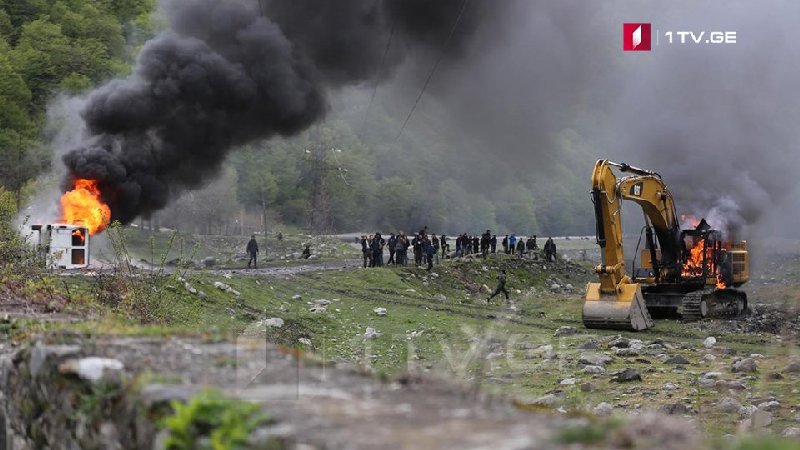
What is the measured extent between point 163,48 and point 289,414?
26.8m

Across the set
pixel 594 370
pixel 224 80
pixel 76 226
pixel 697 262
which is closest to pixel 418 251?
pixel 224 80

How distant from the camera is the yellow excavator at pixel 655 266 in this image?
2234cm

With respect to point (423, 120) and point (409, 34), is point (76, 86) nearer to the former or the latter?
point (423, 120)

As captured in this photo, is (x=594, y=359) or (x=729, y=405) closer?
(x=729, y=405)

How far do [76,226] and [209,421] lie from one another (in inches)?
897

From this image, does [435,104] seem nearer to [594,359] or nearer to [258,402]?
[594,359]

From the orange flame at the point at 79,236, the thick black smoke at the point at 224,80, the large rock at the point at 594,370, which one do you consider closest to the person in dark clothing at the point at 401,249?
the thick black smoke at the point at 224,80

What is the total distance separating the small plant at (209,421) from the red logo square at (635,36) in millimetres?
45663

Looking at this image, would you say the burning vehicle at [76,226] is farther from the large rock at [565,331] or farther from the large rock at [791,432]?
the large rock at [791,432]

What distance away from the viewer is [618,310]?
21875 millimetres

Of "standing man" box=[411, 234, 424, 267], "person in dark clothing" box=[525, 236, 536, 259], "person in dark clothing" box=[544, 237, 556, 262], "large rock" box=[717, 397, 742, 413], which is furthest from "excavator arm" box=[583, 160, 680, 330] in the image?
"person in dark clothing" box=[544, 237, 556, 262]

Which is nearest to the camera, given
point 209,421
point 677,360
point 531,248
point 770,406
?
point 209,421

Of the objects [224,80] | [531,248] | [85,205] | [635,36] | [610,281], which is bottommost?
[610,281]

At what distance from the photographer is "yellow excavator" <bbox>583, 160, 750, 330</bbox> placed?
73.3ft
